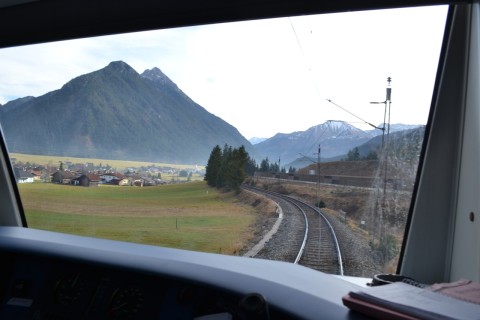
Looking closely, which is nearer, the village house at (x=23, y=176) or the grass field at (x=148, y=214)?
the grass field at (x=148, y=214)

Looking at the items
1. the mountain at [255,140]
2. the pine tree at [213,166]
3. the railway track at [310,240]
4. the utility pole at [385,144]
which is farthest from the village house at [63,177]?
the utility pole at [385,144]

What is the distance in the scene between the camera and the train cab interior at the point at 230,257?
160 cm

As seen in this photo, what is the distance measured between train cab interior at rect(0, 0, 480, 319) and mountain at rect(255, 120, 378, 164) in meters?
0.37

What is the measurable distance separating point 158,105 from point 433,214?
1.76m

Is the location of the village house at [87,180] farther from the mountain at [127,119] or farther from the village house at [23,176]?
the village house at [23,176]

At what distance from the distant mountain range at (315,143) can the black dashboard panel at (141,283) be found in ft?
2.01

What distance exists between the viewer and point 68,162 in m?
2.69

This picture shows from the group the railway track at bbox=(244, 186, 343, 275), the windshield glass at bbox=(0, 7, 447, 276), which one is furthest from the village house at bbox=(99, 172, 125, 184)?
the railway track at bbox=(244, 186, 343, 275)

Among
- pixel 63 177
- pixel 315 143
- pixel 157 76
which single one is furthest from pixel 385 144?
pixel 63 177

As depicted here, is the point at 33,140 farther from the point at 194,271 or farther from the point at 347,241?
the point at 347,241

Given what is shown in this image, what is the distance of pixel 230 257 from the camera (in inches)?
82.7

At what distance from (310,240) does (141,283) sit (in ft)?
3.03

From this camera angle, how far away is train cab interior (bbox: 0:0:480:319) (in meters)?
1.60

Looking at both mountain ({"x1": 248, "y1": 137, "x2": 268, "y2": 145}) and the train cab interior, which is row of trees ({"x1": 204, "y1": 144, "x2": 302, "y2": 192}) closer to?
mountain ({"x1": 248, "y1": 137, "x2": 268, "y2": 145})
